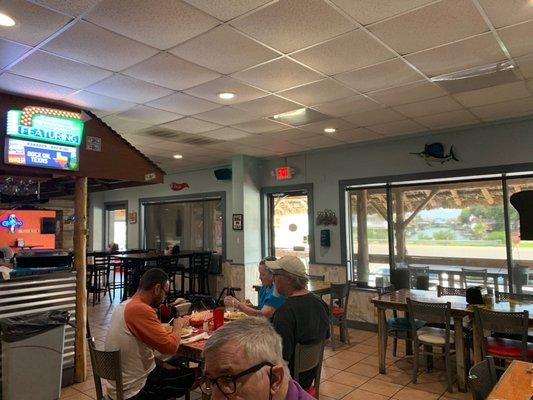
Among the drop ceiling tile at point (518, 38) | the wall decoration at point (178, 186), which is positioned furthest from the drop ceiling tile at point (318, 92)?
the wall decoration at point (178, 186)

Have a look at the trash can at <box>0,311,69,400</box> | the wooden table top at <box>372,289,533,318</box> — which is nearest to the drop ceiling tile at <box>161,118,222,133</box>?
the trash can at <box>0,311,69,400</box>

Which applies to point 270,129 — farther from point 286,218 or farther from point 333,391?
point 333,391

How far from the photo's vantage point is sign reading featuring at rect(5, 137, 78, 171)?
354 cm

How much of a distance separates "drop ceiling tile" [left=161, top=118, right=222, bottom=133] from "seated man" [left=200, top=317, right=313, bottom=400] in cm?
392

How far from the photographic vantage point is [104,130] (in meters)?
4.33

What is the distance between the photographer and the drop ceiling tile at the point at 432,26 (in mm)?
2400

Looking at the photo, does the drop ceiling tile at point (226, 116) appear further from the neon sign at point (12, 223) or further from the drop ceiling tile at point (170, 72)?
the neon sign at point (12, 223)

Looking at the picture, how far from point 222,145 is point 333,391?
4.00 metres

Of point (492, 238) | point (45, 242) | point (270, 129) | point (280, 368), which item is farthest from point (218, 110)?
point (45, 242)

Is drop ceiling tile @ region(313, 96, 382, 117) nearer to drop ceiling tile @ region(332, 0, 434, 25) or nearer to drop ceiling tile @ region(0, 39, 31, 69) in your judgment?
drop ceiling tile @ region(332, 0, 434, 25)

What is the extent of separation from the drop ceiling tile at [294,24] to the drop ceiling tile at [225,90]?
0.84 metres

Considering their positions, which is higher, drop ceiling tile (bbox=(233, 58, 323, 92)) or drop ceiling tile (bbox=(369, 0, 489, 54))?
drop ceiling tile (bbox=(233, 58, 323, 92))

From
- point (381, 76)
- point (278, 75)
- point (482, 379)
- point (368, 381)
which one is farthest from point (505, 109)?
point (482, 379)

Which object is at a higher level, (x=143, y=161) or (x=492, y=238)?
(x=143, y=161)
